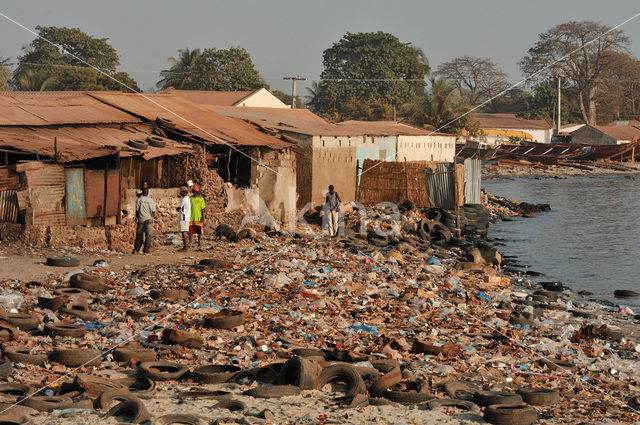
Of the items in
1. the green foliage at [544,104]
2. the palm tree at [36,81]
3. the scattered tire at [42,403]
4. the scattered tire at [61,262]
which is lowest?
the scattered tire at [42,403]

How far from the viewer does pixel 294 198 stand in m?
20.6

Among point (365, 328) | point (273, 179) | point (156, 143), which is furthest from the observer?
point (273, 179)

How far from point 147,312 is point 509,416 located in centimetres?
512

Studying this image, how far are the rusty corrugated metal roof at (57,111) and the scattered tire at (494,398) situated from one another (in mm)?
11084

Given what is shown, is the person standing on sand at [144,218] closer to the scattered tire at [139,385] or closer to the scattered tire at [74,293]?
the scattered tire at [74,293]

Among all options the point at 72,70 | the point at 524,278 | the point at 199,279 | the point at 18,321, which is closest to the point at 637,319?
the point at 524,278

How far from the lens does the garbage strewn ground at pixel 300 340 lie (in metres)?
7.28

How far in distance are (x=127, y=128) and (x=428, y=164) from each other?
11012mm

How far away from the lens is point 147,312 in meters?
10.1

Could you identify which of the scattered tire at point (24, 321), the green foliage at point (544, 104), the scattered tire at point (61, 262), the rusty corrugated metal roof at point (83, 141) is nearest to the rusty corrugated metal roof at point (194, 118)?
the rusty corrugated metal roof at point (83, 141)

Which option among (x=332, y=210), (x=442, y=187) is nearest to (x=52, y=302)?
(x=332, y=210)

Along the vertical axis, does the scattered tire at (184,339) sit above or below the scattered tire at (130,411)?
above

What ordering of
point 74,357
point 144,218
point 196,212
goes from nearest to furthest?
1. point 74,357
2. point 144,218
3. point 196,212

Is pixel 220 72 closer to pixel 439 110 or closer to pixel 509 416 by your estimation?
pixel 439 110
